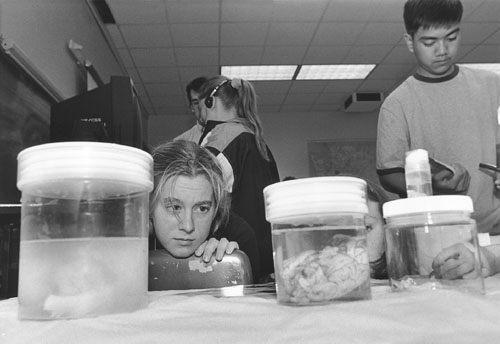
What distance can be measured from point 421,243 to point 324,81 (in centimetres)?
426

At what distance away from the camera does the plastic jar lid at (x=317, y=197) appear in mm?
408

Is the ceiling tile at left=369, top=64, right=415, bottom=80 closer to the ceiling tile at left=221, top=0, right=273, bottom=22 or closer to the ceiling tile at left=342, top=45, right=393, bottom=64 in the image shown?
the ceiling tile at left=342, top=45, right=393, bottom=64

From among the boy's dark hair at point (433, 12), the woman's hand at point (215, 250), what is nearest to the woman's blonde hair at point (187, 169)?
the woman's hand at point (215, 250)

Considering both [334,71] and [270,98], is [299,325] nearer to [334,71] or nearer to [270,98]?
[334,71]

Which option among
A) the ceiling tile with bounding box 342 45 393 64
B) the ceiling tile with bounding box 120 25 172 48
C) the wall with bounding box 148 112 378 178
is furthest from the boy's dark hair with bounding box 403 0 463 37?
the wall with bounding box 148 112 378 178

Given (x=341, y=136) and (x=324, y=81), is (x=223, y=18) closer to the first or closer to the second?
(x=324, y=81)

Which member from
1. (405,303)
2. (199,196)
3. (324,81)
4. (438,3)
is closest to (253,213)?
(199,196)

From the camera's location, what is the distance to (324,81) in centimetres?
457

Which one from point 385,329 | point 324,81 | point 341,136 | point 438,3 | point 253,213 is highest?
point 324,81

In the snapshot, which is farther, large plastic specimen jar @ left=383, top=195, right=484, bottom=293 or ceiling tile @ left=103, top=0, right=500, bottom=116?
ceiling tile @ left=103, top=0, right=500, bottom=116

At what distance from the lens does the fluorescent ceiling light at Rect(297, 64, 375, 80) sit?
13.8ft

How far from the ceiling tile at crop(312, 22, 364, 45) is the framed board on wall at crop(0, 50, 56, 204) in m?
2.27

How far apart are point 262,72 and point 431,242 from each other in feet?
12.9

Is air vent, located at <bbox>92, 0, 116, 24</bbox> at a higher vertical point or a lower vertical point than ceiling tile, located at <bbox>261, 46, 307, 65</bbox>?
higher
